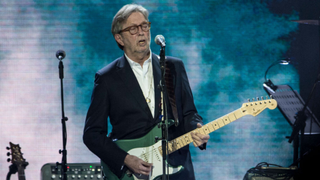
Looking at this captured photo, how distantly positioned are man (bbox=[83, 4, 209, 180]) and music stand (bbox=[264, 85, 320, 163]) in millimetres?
1087

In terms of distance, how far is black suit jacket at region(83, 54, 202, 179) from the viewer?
9.30 ft

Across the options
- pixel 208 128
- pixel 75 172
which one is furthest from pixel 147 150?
pixel 75 172

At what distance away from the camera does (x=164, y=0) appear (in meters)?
4.09

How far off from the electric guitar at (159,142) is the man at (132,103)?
0.06 m

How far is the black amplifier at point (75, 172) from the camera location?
3064 mm

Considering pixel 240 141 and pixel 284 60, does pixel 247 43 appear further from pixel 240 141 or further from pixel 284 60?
pixel 240 141

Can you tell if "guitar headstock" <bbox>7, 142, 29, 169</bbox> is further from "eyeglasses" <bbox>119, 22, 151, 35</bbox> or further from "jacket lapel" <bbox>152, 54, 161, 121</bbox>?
"eyeglasses" <bbox>119, 22, 151, 35</bbox>

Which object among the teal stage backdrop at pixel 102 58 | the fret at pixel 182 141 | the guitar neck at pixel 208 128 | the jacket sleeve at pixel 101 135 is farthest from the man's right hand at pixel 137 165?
the teal stage backdrop at pixel 102 58

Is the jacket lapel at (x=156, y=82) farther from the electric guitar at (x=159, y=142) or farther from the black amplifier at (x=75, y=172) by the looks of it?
the black amplifier at (x=75, y=172)

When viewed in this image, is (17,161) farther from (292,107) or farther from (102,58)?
(292,107)

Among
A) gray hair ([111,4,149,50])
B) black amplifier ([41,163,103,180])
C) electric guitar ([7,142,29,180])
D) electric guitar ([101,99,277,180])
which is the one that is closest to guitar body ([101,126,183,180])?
electric guitar ([101,99,277,180])

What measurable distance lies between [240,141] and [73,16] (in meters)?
2.47

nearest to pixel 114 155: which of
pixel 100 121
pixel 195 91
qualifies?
pixel 100 121

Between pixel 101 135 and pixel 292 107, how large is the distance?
1.99m
